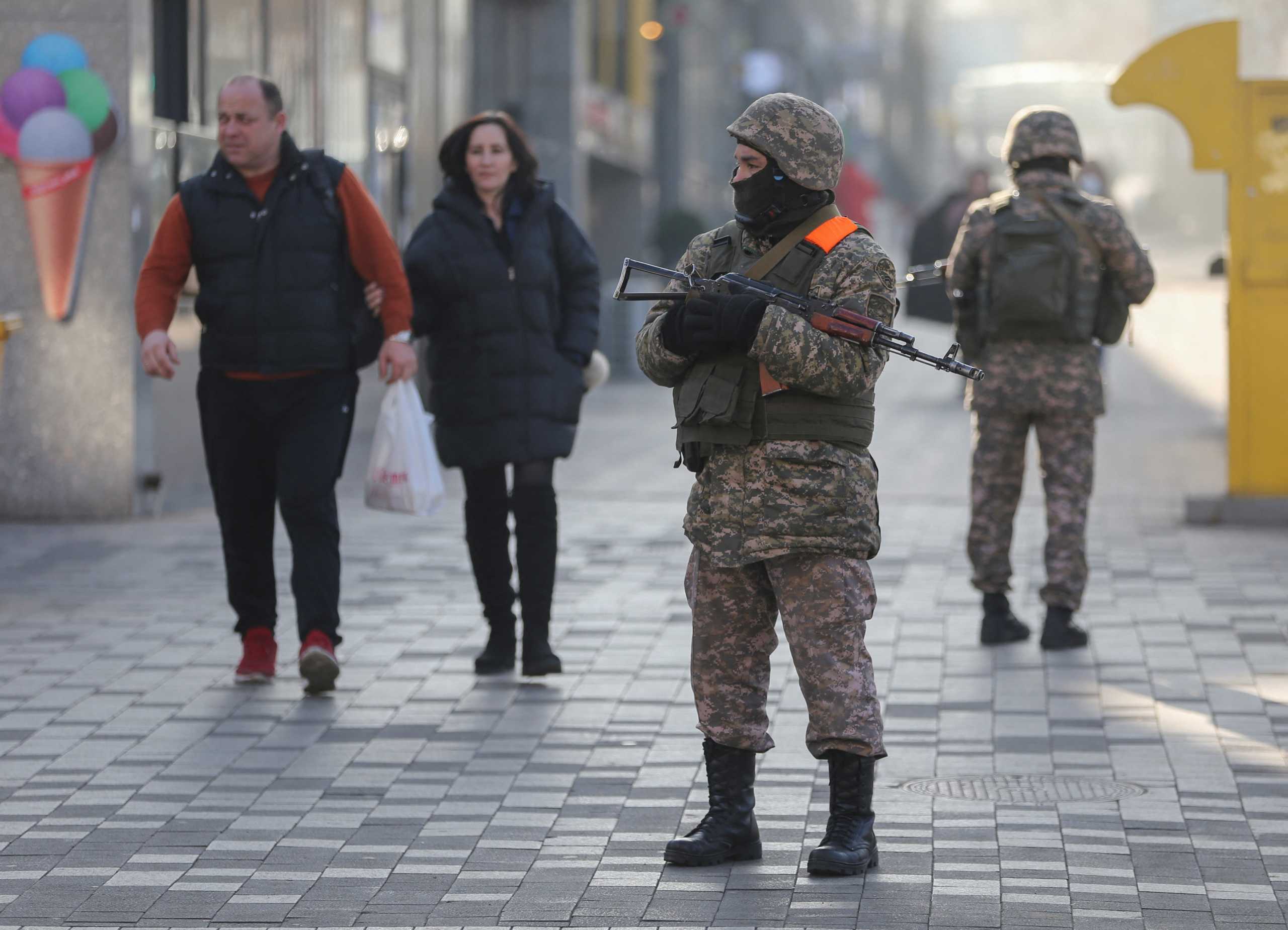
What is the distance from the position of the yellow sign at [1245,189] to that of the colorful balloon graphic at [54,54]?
4.89 m

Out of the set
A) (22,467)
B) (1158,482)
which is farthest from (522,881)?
(1158,482)

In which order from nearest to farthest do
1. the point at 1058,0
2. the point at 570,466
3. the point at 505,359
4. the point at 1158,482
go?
the point at 505,359 < the point at 1158,482 < the point at 570,466 < the point at 1058,0

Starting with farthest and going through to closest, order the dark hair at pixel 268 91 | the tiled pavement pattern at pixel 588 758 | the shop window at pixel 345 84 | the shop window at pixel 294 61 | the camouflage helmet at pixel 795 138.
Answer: the shop window at pixel 345 84, the shop window at pixel 294 61, the dark hair at pixel 268 91, the camouflage helmet at pixel 795 138, the tiled pavement pattern at pixel 588 758

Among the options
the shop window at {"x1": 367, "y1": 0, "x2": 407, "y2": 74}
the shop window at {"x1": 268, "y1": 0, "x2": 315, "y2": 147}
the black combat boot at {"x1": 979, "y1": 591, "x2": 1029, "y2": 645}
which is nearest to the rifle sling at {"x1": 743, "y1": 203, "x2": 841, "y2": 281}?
the black combat boot at {"x1": 979, "y1": 591, "x2": 1029, "y2": 645}

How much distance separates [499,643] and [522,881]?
97.0 inches

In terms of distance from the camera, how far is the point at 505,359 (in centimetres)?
695

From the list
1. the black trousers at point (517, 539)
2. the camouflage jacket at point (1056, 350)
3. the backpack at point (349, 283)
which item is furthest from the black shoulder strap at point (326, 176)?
the camouflage jacket at point (1056, 350)

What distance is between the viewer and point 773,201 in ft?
15.4

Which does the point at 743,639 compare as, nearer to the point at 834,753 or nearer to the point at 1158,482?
the point at 834,753

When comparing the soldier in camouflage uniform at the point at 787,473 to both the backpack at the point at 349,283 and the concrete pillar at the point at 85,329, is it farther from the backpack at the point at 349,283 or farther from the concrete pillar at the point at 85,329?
the concrete pillar at the point at 85,329

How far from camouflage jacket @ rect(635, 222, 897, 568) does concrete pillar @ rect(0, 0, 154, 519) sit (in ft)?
21.7

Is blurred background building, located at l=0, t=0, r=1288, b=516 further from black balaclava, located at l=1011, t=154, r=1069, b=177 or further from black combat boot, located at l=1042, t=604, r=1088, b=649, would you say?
black combat boot, located at l=1042, t=604, r=1088, b=649

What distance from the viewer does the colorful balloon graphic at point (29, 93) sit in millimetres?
10703

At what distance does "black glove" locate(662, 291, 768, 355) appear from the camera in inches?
180
